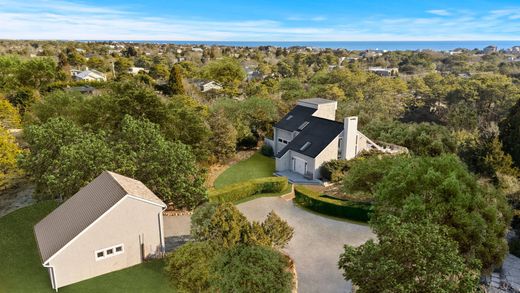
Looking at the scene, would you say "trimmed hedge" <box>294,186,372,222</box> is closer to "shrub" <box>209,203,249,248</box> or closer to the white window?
"shrub" <box>209,203,249,248</box>

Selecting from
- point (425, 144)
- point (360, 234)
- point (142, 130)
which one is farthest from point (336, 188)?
point (142, 130)

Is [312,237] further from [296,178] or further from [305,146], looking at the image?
[305,146]

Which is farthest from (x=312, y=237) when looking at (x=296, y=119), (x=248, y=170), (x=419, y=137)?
(x=419, y=137)

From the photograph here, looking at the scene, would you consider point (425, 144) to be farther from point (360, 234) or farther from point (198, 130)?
point (198, 130)

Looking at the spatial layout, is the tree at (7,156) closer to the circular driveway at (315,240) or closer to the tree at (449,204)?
the circular driveway at (315,240)

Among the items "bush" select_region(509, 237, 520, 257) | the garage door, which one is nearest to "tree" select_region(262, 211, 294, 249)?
the garage door

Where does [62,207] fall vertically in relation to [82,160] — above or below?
below

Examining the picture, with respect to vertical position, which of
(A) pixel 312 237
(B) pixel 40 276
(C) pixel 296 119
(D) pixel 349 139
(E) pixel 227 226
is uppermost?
(C) pixel 296 119
